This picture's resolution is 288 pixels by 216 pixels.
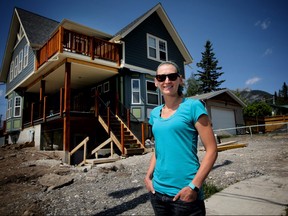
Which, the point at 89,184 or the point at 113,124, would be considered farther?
the point at 113,124

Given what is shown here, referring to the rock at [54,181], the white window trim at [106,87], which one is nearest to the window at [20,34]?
the white window trim at [106,87]

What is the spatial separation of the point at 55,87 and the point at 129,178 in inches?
530

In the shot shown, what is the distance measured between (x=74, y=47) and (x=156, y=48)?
6719 millimetres

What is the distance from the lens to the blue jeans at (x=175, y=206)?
1523mm

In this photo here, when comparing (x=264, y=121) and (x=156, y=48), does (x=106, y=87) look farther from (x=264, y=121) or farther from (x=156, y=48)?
(x=264, y=121)

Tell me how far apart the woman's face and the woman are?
151 mm

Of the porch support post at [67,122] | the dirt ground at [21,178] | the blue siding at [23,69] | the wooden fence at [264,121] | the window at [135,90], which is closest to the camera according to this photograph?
the dirt ground at [21,178]

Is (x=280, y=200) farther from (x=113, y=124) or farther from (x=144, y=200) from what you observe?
(x=113, y=124)

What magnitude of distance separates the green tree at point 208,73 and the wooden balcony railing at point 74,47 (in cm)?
3631

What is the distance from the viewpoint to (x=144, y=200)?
4.29 metres

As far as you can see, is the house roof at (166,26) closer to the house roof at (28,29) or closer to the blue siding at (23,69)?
the house roof at (28,29)

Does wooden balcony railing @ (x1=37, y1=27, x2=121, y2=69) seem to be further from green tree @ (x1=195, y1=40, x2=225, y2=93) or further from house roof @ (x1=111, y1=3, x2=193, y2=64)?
green tree @ (x1=195, y1=40, x2=225, y2=93)

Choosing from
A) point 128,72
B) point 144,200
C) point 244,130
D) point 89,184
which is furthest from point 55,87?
point 244,130

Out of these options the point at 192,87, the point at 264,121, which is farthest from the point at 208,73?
the point at 264,121
